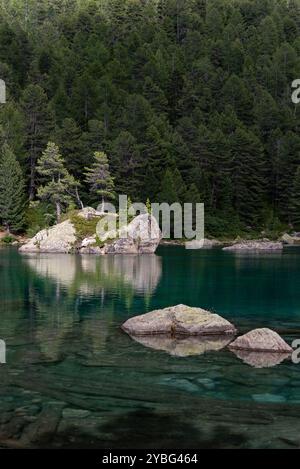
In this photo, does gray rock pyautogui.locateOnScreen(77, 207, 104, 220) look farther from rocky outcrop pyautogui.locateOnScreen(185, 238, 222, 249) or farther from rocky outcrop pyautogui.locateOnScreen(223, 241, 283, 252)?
rocky outcrop pyautogui.locateOnScreen(223, 241, 283, 252)

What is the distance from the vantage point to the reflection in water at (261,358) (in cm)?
2508

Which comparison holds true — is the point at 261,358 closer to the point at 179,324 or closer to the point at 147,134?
the point at 179,324

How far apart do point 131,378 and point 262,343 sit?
25.3 ft

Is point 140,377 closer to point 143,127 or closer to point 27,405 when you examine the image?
point 27,405

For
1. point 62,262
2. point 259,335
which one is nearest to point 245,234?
point 62,262

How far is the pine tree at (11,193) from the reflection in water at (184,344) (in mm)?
90518

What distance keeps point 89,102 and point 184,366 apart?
5556 inches

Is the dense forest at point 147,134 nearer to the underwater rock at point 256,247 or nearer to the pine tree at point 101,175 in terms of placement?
the pine tree at point 101,175

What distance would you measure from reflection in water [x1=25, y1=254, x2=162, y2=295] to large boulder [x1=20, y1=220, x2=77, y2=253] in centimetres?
570

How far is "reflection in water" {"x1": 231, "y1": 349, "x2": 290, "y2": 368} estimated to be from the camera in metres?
25.1

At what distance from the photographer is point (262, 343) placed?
2752 cm

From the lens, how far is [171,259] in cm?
8400

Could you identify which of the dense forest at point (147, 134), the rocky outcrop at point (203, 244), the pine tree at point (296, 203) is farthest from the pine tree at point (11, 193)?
the pine tree at point (296, 203)

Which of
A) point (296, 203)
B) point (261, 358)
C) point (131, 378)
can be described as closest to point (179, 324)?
point (261, 358)
